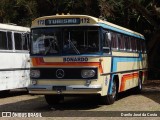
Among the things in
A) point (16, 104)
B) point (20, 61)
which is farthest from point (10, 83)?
point (16, 104)

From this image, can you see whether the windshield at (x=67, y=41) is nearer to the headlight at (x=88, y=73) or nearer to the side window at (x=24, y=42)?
the headlight at (x=88, y=73)

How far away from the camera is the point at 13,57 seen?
18.0 m

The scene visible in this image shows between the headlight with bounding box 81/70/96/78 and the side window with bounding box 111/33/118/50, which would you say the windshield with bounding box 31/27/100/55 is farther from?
the side window with bounding box 111/33/118/50

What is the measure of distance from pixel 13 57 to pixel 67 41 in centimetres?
524

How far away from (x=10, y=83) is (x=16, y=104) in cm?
268

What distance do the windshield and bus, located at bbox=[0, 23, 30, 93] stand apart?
396 cm

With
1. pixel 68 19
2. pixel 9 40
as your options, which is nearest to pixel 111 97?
pixel 68 19

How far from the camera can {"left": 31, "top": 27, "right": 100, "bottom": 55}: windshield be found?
13219 millimetres

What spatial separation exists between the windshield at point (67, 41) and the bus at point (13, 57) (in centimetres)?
396

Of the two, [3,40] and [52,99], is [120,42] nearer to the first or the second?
[52,99]

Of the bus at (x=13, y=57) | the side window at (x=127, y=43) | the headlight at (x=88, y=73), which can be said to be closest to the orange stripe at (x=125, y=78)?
the side window at (x=127, y=43)

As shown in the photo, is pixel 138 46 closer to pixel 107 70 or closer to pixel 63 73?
pixel 107 70

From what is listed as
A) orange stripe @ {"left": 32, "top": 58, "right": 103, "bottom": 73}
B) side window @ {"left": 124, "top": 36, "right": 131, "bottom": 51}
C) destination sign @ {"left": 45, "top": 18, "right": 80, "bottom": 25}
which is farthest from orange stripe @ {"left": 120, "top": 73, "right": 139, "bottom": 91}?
destination sign @ {"left": 45, "top": 18, "right": 80, "bottom": 25}

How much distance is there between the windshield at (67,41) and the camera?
13.2m
